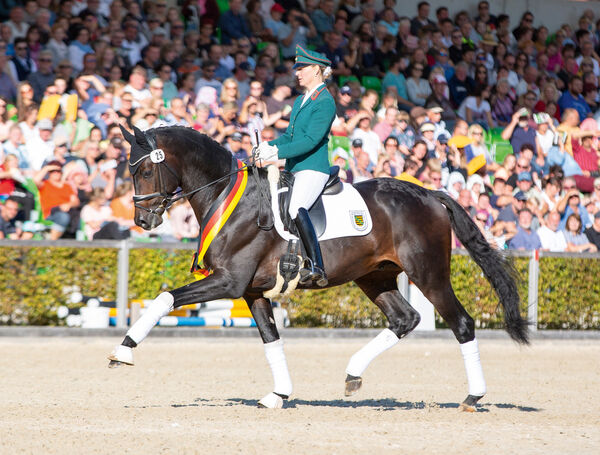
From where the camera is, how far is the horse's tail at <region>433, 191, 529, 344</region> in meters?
8.78

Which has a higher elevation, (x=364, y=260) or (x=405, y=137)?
(x=405, y=137)

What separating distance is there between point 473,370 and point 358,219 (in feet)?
5.09

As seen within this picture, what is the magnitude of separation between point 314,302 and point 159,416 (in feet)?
23.5

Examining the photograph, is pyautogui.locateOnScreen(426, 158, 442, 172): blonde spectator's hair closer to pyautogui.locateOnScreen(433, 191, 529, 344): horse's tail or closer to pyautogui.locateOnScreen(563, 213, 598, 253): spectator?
pyautogui.locateOnScreen(563, 213, 598, 253): spectator

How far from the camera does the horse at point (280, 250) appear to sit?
7.62m

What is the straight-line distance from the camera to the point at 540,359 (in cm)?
1320

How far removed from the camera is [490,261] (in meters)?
8.91

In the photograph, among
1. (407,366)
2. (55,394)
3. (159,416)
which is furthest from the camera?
(407,366)

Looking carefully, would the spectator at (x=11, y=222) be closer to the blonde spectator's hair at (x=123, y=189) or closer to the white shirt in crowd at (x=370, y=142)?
the blonde spectator's hair at (x=123, y=189)

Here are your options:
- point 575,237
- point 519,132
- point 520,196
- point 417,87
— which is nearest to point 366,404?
point 575,237

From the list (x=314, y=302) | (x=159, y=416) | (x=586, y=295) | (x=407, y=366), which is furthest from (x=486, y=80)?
(x=159, y=416)

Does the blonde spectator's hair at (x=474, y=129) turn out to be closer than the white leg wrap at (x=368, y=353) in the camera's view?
No

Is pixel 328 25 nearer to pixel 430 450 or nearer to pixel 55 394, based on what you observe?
pixel 55 394

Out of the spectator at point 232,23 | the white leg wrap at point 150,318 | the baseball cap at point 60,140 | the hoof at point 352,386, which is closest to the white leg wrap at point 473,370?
the hoof at point 352,386
